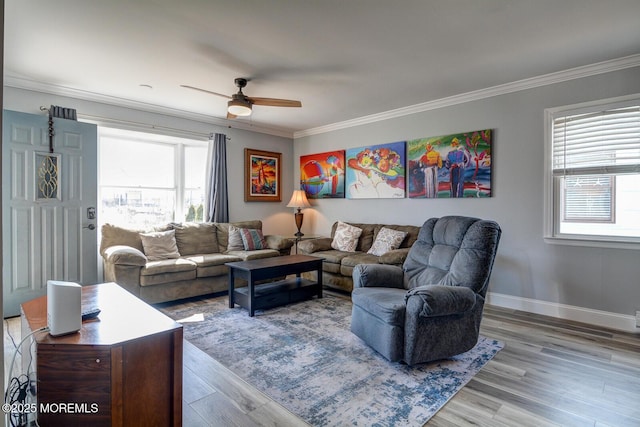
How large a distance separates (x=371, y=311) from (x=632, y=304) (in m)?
2.54

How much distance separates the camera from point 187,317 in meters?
3.57

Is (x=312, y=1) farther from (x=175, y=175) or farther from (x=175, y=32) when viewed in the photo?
(x=175, y=175)

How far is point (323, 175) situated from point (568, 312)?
3841 millimetres

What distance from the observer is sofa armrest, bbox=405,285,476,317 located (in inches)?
94.1

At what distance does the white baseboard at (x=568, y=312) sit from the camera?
3207 millimetres

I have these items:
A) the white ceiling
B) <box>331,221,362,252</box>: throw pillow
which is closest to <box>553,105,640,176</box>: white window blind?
the white ceiling

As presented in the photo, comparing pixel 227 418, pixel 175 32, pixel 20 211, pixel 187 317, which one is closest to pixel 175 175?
pixel 20 211

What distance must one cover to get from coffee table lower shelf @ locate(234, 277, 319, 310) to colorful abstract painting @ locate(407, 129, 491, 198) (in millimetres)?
1930

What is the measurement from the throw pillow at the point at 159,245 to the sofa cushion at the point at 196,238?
0.20m

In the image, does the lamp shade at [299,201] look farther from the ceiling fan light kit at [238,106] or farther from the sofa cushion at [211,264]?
the ceiling fan light kit at [238,106]

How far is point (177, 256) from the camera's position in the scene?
436 centimetres

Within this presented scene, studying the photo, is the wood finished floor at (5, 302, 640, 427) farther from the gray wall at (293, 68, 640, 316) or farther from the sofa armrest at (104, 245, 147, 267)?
the sofa armrest at (104, 245, 147, 267)

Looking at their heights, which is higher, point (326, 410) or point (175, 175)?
point (175, 175)

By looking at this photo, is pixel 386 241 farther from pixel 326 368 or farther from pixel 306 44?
pixel 306 44
